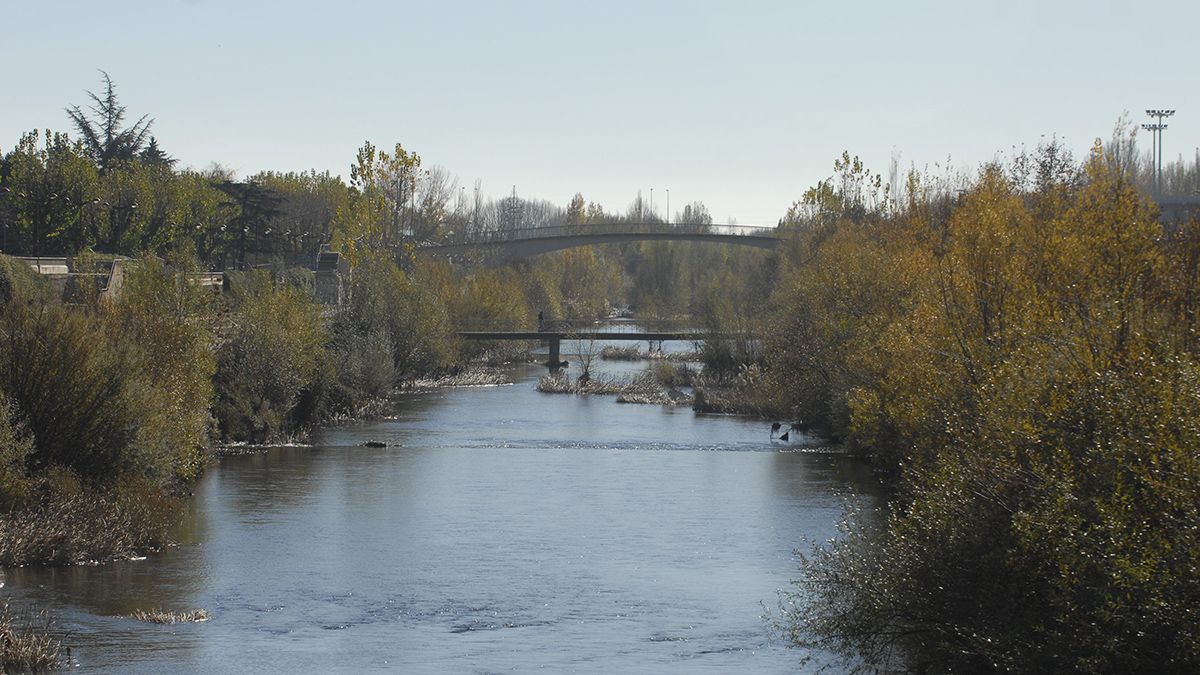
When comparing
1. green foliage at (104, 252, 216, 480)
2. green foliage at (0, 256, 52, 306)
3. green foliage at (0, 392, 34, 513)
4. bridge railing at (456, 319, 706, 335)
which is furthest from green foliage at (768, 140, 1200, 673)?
bridge railing at (456, 319, 706, 335)

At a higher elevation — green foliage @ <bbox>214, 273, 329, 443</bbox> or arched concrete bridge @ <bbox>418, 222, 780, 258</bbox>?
arched concrete bridge @ <bbox>418, 222, 780, 258</bbox>

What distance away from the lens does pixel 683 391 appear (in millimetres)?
71188

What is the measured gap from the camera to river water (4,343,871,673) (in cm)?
2294

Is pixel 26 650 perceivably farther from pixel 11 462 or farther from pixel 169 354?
pixel 169 354

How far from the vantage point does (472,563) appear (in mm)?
30000

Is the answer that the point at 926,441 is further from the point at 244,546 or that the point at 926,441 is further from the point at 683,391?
the point at 683,391

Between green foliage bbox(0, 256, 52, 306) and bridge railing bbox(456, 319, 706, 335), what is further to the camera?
bridge railing bbox(456, 319, 706, 335)

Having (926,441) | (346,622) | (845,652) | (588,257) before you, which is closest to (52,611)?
(346,622)

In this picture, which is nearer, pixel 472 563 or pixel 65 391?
pixel 472 563

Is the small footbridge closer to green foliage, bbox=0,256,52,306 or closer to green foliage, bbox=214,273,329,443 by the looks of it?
green foliage, bbox=214,273,329,443

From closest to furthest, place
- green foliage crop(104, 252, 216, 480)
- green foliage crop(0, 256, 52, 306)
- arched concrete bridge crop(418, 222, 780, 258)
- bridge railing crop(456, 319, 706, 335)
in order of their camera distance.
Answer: green foliage crop(104, 252, 216, 480) → green foliage crop(0, 256, 52, 306) → bridge railing crop(456, 319, 706, 335) → arched concrete bridge crop(418, 222, 780, 258)

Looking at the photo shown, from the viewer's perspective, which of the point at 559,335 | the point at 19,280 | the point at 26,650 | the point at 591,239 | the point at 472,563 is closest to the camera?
the point at 26,650

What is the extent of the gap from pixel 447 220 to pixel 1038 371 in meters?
90.4

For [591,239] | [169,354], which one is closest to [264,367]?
[169,354]
